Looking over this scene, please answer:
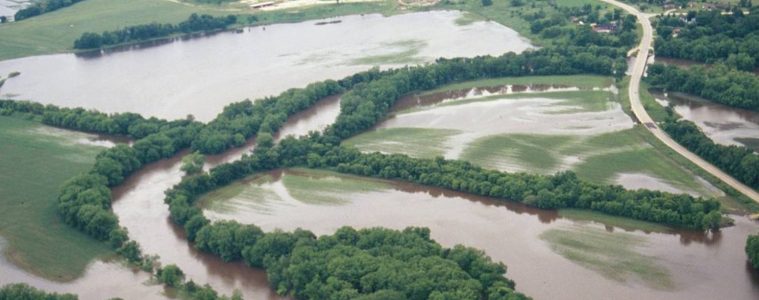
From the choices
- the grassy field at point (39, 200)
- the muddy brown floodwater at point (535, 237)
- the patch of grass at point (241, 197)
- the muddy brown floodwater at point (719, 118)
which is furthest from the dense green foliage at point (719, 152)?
the grassy field at point (39, 200)

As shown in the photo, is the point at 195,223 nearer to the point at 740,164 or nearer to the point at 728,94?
the point at 740,164

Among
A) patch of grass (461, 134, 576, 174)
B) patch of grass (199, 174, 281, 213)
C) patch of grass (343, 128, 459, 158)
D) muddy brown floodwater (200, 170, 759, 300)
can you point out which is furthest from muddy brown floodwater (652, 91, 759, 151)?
patch of grass (199, 174, 281, 213)

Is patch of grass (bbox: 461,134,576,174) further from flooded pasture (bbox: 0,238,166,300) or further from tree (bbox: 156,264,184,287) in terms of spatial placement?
flooded pasture (bbox: 0,238,166,300)

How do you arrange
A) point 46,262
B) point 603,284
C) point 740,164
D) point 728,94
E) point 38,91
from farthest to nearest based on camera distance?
1. point 38,91
2. point 728,94
3. point 740,164
4. point 46,262
5. point 603,284

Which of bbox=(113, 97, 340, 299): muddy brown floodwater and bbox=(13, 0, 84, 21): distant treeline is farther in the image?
bbox=(13, 0, 84, 21): distant treeline

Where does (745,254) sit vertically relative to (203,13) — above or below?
below

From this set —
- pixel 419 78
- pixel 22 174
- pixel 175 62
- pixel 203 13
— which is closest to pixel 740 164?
pixel 419 78

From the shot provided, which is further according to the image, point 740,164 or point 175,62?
point 175,62
